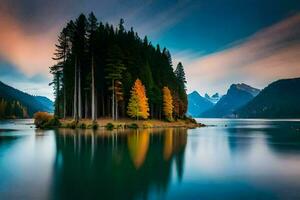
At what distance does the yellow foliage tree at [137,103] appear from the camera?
69.4m

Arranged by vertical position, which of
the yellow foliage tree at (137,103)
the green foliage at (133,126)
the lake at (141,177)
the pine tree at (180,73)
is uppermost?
the pine tree at (180,73)

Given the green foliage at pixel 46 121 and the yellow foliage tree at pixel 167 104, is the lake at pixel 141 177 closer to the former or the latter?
the green foliage at pixel 46 121

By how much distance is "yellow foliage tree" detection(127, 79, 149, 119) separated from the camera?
69.4m

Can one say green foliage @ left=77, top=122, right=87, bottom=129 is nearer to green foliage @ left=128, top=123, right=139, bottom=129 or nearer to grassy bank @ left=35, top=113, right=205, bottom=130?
grassy bank @ left=35, top=113, right=205, bottom=130

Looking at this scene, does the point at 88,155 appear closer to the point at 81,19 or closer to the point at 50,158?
the point at 50,158

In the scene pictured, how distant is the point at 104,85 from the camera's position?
242 feet

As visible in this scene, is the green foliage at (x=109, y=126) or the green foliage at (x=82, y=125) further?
the green foliage at (x=82, y=125)

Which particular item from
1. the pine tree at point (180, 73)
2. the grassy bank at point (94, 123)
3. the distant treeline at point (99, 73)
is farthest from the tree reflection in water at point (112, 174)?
the pine tree at point (180, 73)

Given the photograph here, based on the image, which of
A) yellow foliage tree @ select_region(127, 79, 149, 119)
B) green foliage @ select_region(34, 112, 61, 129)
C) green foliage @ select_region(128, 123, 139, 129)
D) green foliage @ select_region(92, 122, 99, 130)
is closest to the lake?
green foliage @ select_region(92, 122, 99, 130)

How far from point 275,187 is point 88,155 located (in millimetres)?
14376

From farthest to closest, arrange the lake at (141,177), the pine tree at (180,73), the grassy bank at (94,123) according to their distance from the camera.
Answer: the pine tree at (180,73), the grassy bank at (94,123), the lake at (141,177)

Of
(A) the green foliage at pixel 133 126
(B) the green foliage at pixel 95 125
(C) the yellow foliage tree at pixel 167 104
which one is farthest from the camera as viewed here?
(C) the yellow foliage tree at pixel 167 104

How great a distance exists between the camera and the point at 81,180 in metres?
15.1

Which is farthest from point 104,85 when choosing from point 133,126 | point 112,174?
point 112,174
